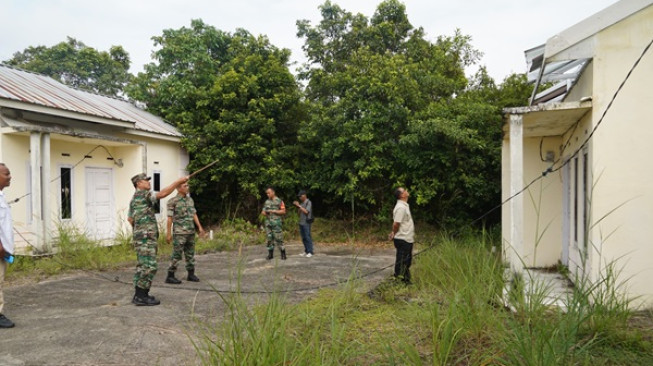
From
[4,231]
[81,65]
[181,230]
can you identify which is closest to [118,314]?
[4,231]

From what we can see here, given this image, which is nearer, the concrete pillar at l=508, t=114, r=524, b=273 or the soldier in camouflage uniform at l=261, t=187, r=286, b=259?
the concrete pillar at l=508, t=114, r=524, b=273

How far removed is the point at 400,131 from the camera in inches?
459

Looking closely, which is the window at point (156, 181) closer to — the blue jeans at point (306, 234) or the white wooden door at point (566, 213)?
the blue jeans at point (306, 234)

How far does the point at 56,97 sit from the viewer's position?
31.0ft

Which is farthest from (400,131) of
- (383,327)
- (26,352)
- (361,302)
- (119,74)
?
(119,74)

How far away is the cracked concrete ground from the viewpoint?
3.54m

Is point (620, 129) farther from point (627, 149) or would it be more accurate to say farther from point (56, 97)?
point (56, 97)

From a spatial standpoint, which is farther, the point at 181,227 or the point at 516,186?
the point at 181,227

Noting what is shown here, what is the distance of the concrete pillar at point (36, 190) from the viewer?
792cm

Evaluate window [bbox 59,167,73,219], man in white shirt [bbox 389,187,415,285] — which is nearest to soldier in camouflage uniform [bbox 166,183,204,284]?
man in white shirt [bbox 389,187,415,285]

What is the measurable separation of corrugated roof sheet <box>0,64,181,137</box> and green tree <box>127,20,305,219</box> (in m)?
1.11

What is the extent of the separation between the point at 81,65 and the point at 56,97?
16.3 meters

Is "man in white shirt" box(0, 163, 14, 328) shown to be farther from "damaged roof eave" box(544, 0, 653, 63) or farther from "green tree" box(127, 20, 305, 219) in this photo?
"green tree" box(127, 20, 305, 219)

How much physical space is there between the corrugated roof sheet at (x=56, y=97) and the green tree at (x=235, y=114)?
1.11 m
